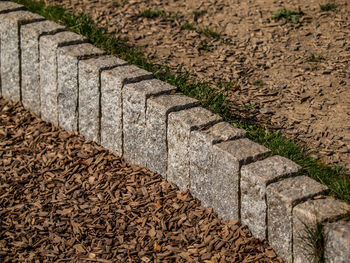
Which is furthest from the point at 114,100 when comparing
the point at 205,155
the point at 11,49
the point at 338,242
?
the point at 338,242

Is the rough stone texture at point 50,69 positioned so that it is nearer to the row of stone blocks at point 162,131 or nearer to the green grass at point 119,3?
the row of stone blocks at point 162,131

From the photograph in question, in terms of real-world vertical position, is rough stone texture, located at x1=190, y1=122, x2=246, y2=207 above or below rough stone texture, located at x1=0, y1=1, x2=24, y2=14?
below

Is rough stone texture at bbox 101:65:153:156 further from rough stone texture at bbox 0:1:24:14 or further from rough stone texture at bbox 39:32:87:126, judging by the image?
rough stone texture at bbox 0:1:24:14

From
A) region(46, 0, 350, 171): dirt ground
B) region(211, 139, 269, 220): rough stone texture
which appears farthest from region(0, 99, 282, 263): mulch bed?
region(46, 0, 350, 171): dirt ground

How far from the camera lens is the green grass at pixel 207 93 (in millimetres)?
3730

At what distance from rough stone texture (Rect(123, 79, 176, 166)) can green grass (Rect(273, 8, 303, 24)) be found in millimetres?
1679

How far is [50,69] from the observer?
4875mm

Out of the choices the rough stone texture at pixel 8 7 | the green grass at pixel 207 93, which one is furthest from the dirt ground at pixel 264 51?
the rough stone texture at pixel 8 7

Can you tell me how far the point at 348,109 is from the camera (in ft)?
14.6

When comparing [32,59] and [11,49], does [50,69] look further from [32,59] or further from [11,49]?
[11,49]

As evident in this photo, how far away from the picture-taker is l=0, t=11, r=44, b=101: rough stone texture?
16.8 ft

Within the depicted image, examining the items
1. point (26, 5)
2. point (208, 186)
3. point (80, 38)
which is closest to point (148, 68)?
point (80, 38)

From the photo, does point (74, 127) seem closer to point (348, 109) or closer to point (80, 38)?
point (80, 38)

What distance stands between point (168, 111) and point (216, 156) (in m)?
0.51
